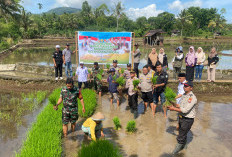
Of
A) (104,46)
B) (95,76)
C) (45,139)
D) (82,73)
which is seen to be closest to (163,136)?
(45,139)

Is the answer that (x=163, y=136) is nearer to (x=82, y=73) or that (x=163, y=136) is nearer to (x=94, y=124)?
(x=94, y=124)

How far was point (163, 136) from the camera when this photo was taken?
4.12 m

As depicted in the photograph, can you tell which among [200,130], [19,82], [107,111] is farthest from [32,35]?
[200,130]

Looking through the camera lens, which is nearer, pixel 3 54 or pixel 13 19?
pixel 3 54

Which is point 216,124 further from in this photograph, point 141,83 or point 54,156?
point 54,156

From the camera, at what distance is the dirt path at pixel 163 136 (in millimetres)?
3523

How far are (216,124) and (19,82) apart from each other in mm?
8657

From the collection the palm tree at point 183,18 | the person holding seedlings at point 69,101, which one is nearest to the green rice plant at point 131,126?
the person holding seedlings at point 69,101

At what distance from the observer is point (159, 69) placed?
188 inches

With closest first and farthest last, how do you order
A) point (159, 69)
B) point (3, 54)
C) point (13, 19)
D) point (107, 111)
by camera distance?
→ point (159, 69) < point (107, 111) < point (3, 54) < point (13, 19)

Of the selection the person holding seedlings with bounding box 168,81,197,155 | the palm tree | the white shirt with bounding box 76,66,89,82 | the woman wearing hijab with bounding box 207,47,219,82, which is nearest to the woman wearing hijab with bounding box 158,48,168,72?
the woman wearing hijab with bounding box 207,47,219,82

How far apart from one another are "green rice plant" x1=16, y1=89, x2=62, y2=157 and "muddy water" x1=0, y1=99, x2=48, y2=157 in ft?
1.03

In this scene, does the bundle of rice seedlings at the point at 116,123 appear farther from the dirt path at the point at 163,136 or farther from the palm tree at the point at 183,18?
the palm tree at the point at 183,18

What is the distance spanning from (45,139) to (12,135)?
1456 mm
